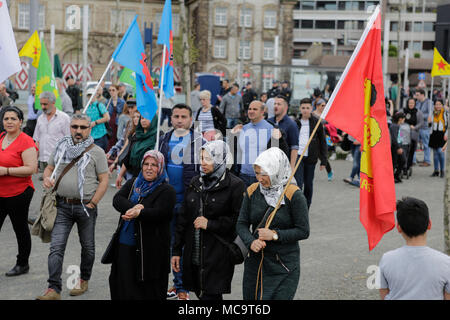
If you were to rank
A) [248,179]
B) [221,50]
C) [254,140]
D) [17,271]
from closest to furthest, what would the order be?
[17,271], [248,179], [254,140], [221,50]

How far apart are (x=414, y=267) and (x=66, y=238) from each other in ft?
12.2

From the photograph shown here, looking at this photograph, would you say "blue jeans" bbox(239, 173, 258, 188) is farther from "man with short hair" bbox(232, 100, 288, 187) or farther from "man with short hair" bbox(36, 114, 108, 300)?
"man with short hair" bbox(36, 114, 108, 300)

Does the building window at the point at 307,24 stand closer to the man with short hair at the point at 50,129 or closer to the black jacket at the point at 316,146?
the black jacket at the point at 316,146

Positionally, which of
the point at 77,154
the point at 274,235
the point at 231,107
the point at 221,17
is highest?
the point at 221,17

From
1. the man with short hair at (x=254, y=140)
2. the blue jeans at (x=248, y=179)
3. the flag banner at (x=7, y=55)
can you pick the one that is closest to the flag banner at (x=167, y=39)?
the man with short hair at (x=254, y=140)

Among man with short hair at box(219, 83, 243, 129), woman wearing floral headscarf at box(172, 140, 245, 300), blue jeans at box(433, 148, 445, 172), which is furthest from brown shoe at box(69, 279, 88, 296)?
man with short hair at box(219, 83, 243, 129)

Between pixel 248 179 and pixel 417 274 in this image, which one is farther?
pixel 248 179

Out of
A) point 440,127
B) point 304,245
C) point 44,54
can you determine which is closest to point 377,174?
point 304,245

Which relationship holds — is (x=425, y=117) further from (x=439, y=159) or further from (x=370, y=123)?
(x=370, y=123)

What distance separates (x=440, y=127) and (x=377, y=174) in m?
12.1

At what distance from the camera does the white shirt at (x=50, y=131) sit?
9703 mm

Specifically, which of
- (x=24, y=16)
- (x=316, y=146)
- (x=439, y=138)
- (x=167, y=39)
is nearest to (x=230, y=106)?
(x=439, y=138)

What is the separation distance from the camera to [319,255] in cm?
A: 820
